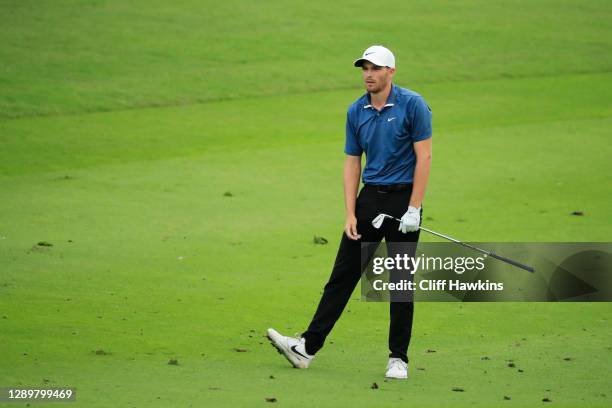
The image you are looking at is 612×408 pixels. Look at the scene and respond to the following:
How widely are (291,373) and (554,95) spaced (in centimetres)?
1824

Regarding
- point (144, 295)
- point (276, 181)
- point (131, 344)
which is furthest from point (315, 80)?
point (131, 344)

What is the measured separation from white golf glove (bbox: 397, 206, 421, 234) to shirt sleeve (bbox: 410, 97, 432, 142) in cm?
48

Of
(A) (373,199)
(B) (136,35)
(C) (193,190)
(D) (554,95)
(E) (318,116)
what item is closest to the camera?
(A) (373,199)

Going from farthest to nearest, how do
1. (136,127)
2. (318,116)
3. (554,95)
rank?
(554,95) < (318,116) < (136,127)

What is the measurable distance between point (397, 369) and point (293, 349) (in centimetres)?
75

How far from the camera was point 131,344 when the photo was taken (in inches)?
314

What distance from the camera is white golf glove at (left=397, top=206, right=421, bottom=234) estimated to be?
7.11 m

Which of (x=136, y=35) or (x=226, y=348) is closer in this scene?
(x=226, y=348)

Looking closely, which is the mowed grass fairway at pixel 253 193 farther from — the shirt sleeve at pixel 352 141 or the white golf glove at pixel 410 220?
the shirt sleeve at pixel 352 141

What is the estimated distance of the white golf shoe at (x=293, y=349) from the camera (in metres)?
7.48

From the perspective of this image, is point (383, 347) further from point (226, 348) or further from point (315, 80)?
point (315, 80)

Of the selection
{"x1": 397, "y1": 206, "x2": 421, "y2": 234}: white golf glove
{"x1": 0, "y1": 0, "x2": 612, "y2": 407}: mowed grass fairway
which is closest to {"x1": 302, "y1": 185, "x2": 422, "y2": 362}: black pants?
{"x1": 397, "y1": 206, "x2": 421, "y2": 234}: white golf glove

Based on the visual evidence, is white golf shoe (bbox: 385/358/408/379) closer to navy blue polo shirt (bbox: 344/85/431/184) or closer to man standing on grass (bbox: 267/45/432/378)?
man standing on grass (bbox: 267/45/432/378)

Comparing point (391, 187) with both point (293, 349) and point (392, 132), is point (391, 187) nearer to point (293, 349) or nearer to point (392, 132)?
point (392, 132)
